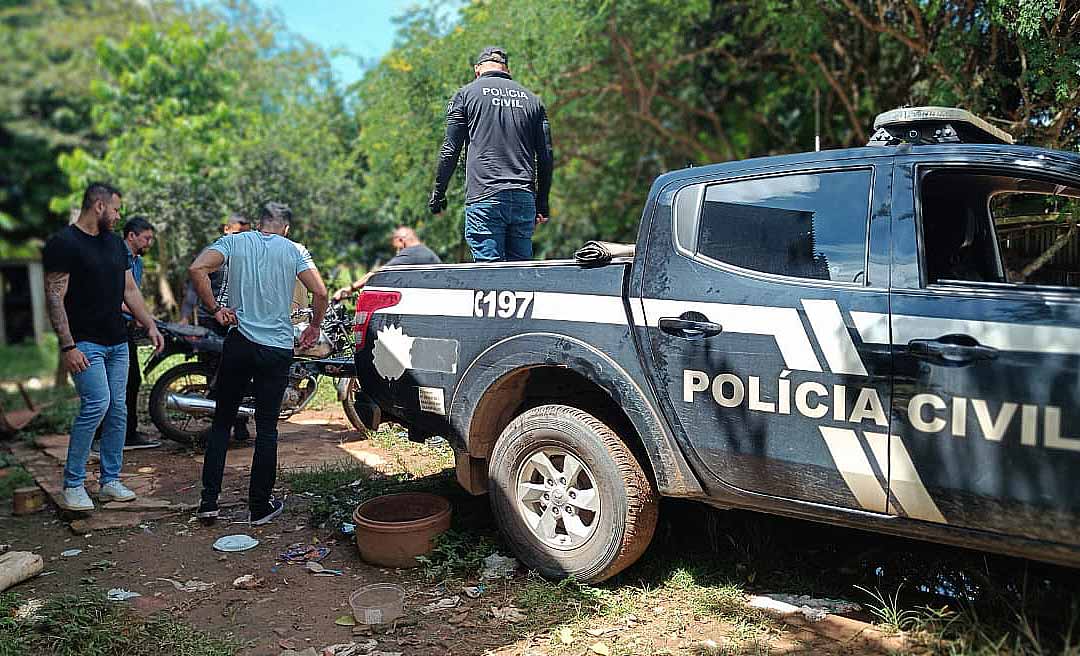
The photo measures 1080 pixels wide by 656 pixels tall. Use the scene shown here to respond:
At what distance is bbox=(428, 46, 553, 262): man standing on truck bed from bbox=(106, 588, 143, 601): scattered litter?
2.74 m

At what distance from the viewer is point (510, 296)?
4.17 m

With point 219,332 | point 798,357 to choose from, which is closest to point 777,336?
point 798,357

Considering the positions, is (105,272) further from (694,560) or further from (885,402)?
(885,402)

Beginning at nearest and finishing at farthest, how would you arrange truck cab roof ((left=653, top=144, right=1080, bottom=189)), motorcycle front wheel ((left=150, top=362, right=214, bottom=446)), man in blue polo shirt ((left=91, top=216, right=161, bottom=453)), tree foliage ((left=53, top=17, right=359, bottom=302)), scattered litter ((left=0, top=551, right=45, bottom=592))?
1. truck cab roof ((left=653, top=144, right=1080, bottom=189))
2. scattered litter ((left=0, top=551, right=45, bottom=592))
3. man in blue polo shirt ((left=91, top=216, right=161, bottom=453))
4. motorcycle front wheel ((left=150, top=362, right=214, bottom=446))
5. tree foliage ((left=53, top=17, right=359, bottom=302))

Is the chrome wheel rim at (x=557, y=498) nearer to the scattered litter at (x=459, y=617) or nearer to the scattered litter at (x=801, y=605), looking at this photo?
the scattered litter at (x=459, y=617)

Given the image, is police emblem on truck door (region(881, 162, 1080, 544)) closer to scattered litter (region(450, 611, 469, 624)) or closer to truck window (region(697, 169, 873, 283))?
truck window (region(697, 169, 873, 283))

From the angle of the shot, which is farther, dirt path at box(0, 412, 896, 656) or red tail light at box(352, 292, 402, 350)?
red tail light at box(352, 292, 402, 350)

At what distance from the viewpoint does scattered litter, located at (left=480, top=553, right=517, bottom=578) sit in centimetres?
426

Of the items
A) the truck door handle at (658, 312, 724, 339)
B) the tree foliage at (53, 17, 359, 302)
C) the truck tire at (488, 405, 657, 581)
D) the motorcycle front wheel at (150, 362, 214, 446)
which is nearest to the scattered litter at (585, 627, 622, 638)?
the truck tire at (488, 405, 657, 581)

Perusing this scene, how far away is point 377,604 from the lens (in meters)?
3.87

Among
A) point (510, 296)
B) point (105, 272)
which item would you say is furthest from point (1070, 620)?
point (105, 272)

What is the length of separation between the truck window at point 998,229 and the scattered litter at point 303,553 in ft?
11.5

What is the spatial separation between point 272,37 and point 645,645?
2564cm

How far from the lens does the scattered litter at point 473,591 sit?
13.4 ft
